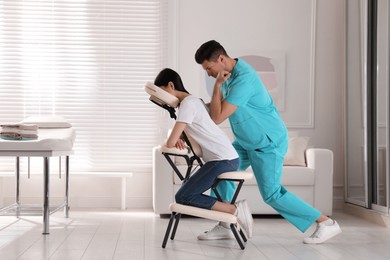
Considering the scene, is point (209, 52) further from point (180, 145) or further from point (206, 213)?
point (206, 213)

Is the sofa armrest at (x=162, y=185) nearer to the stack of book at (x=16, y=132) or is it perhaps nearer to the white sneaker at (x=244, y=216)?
the stack of book at (x=16, y=132)

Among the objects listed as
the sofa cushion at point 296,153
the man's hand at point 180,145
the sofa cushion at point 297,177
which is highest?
the man's hand at point 180,145

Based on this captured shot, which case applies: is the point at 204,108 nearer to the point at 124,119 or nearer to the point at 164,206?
the point at 164,206

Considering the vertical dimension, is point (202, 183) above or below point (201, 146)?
below

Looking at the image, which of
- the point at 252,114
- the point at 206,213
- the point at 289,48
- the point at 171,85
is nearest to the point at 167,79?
the point at 171,85

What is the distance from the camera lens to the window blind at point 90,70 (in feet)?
21.2

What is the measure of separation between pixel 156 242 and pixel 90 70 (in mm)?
2855

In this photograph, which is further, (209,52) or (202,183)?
(209,52)

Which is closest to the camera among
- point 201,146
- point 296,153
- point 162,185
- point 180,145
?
point 201,146

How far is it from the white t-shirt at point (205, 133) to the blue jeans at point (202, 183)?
0.13 feet

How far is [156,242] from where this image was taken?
4.09 metres

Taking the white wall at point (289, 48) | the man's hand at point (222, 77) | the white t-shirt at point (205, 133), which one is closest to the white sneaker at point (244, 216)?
the white t-shirt at point (205, 133)

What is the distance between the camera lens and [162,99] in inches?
146

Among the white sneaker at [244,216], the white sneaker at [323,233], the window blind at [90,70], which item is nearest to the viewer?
the white sneaker at [244,216]
